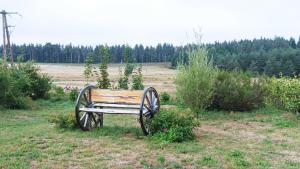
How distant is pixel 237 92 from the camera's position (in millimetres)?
14180

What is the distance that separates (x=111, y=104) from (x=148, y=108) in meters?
0.99

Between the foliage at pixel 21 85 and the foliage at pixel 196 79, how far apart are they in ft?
20.6

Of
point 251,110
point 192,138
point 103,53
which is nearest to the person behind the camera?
point 192,138

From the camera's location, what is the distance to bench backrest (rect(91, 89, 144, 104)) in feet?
32.3

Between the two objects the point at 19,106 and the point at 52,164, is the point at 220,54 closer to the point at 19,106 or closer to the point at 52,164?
the point at 19,106

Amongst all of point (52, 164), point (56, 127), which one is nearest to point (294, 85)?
point (56, 127)

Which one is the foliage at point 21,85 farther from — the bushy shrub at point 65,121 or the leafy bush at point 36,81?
the bushy shrub at point 65,121

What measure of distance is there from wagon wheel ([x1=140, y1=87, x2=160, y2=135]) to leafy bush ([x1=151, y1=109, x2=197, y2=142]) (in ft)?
0.61

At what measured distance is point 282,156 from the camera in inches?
299

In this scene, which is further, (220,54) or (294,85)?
(220,54)

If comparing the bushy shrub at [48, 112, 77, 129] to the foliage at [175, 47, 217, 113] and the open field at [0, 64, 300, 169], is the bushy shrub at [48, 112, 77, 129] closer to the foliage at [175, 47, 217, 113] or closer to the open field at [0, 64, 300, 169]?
the open field at [0, 64, 300, 169]

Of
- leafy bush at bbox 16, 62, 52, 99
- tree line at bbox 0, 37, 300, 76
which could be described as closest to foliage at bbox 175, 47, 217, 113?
leafy bush at bbox 16, 62, 52, 99

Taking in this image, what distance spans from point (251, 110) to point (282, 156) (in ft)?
23.7

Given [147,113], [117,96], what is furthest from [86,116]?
[147,113]
